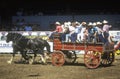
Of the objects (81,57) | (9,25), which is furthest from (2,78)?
(9,25)

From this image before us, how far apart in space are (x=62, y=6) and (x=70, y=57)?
13174 mm

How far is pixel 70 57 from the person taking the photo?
19.7 m

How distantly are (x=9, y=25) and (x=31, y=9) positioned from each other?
3.72 metres

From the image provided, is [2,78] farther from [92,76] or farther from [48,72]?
[92,76]

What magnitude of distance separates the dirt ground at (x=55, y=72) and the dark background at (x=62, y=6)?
1240cm

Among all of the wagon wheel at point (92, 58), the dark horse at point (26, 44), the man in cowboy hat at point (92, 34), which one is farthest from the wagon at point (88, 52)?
the dark horse at point (26, 44)

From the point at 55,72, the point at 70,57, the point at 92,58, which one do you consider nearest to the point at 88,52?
the point at 92,58

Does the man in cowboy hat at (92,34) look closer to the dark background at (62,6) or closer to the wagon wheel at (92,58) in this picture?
the wagon wheel at (92,58)

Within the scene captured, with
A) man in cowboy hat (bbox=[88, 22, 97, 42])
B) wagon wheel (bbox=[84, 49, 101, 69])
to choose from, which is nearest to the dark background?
man in cowboy hat (bbox=[88, 22, 97, 42])

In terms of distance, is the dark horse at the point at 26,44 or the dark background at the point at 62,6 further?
the dark background at the point at 62,6

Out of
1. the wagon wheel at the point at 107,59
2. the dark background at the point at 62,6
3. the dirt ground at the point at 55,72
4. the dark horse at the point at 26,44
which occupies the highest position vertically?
the dark background at the point at 62,6

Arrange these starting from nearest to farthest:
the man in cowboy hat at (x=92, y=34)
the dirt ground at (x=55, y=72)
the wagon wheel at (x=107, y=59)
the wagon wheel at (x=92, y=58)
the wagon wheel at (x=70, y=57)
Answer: the dirt ground at (x=55, y=72)
the wagon wheel at (x=92, y=58)
the man in cowboy hat at (x=92, y=34)
the wagon wheel at (x=107, y=59)
the wagon wheel at (x=70, y=57)

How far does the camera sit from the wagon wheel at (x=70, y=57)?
762 inches

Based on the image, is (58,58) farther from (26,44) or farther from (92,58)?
(26,44)
